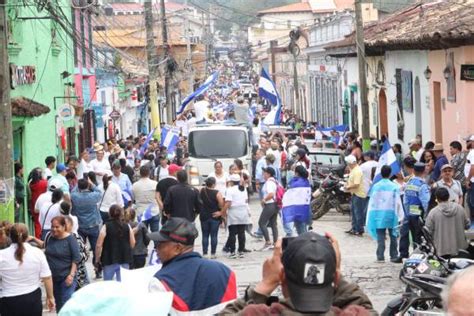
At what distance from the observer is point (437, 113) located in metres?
29.3

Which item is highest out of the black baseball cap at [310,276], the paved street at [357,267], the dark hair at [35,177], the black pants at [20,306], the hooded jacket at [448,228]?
the black baseball cap at [310,276]

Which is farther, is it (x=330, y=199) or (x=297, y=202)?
(x=330, y=199)

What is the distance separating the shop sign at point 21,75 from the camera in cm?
2348

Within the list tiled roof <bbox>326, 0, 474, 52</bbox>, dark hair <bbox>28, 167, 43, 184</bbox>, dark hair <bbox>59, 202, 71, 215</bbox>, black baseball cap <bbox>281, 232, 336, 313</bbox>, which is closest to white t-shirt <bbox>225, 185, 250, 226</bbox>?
dark hair <bbox>28, 167, 43, 184</bbox>

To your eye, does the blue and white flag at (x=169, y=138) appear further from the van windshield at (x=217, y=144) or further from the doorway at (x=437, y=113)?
the doorway at (x=437, y=113)

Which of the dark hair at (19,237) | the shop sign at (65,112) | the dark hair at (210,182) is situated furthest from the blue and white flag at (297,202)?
the shop sign at (65,112)

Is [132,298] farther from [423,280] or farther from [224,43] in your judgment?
[224,43]

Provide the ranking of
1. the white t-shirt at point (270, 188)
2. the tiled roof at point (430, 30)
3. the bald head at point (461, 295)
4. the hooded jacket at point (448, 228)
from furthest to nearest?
the tiled roof at point (430, 30)
the white t-shirt at point (270, 188)
the hooded jacket at point (448, 228)
the bald head at point (461, 295)

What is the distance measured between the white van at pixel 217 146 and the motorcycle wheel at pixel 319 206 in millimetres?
6296

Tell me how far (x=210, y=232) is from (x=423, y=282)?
7.95 meters

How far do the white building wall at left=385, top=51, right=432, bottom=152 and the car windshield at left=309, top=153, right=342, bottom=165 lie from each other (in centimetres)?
233

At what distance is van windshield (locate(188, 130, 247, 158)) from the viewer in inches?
1208

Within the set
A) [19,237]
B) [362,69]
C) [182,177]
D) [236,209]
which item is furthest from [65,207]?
[362,69]

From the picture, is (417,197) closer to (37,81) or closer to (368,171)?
(368,171)
